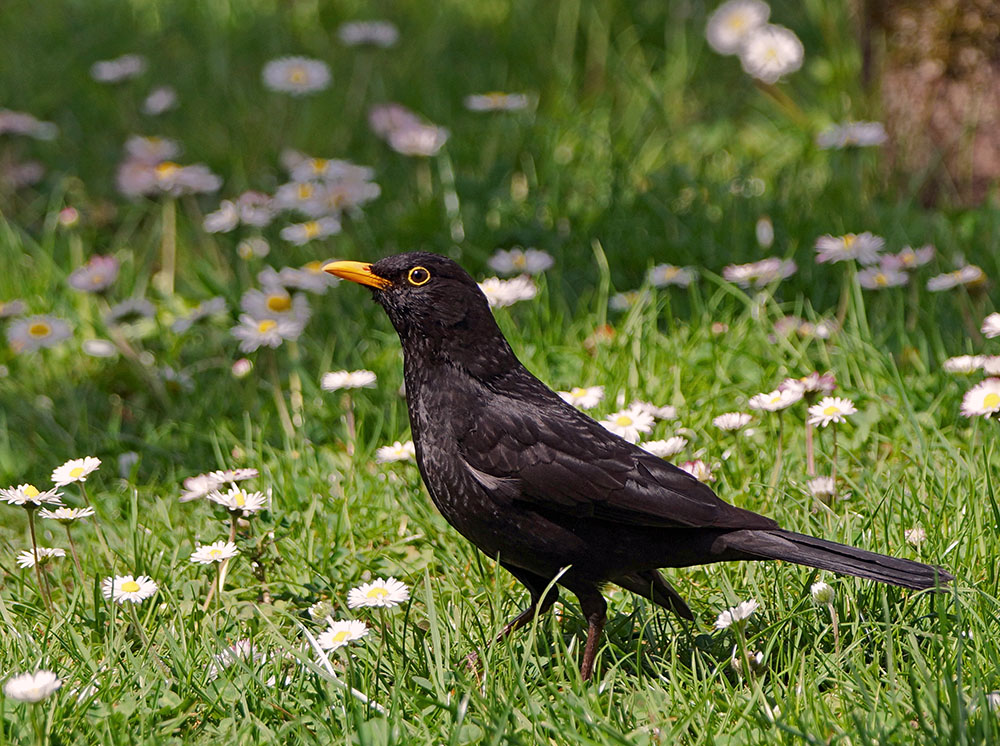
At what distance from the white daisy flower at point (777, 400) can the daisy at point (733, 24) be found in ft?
12.0

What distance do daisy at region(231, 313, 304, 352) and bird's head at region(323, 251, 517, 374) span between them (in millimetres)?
880

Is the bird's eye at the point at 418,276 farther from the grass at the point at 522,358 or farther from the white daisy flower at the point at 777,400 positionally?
the white daisy flower at the point at 777,400

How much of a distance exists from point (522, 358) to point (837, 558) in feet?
6.41

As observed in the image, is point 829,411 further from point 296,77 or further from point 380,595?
point 296,77

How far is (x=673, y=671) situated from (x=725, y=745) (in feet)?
0.87

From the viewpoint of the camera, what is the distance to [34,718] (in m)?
2.53

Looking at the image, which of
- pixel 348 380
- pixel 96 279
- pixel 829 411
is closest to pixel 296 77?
pixel 96 279

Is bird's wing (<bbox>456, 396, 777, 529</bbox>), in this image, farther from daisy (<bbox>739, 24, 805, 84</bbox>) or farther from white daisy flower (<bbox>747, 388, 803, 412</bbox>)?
daisy (<bbox>739, 24, 805, 84</bbox>)

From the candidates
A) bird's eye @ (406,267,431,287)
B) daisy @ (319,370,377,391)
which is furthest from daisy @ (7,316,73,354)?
bird's eye @ (406,267,431,287)

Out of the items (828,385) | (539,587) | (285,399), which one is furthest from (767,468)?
(285,399)

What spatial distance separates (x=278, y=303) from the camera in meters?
4.59

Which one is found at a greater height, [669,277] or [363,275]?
[363,275]

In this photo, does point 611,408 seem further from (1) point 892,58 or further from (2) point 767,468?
(1) point 892,58

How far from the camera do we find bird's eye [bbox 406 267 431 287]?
342 cm
